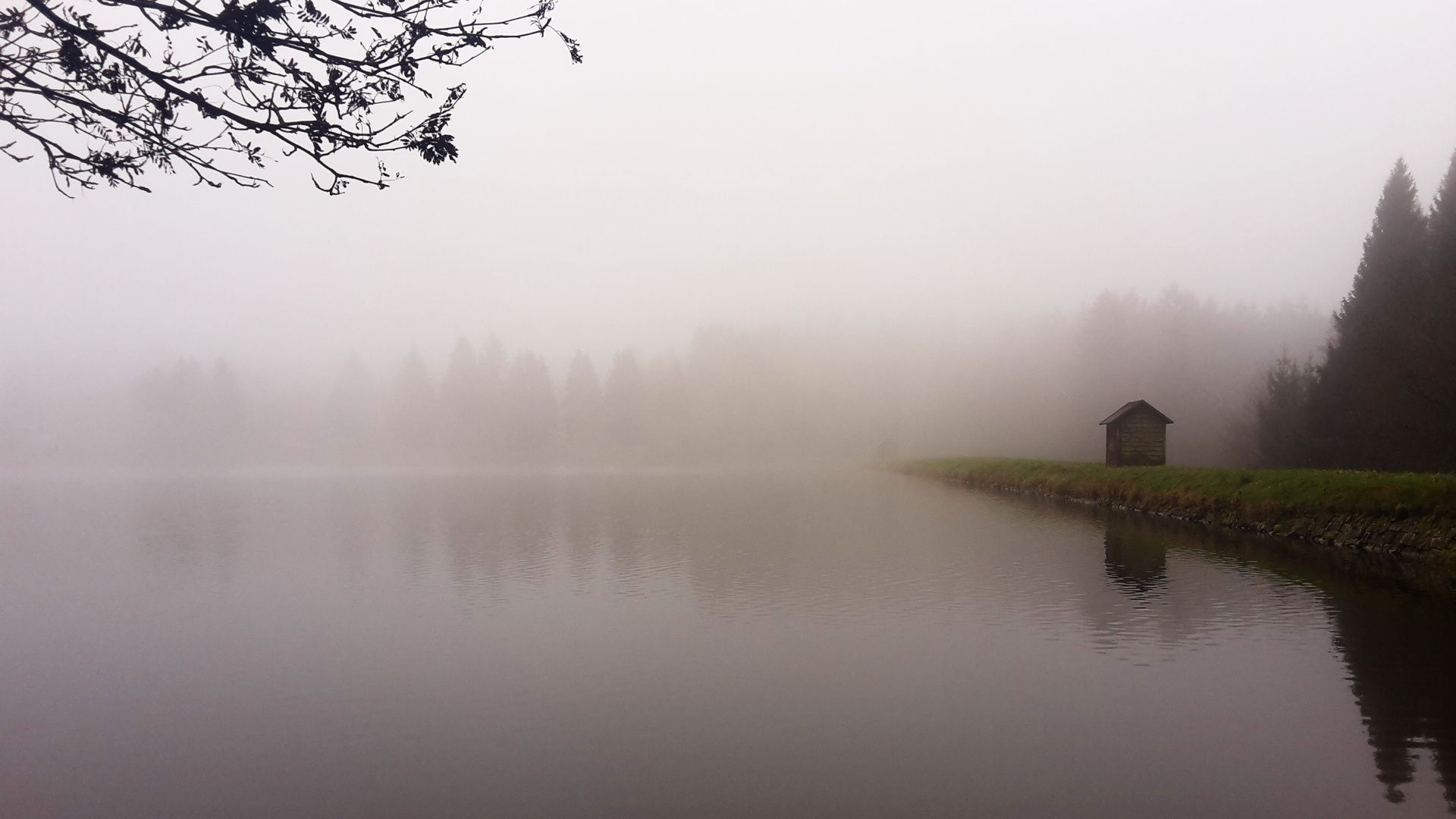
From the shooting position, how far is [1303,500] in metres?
29.0

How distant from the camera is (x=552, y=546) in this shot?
27141mm

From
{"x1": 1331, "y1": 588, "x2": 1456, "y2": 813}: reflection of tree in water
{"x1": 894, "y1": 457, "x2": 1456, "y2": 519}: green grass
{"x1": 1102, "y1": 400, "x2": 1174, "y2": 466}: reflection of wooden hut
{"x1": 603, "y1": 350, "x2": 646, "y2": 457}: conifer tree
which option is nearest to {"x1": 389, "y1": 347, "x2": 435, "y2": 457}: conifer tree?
{"x1": 603, "y1": 350, "x2": 646, "y2": 457}: conifer tree

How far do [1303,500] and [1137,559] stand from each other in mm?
9131

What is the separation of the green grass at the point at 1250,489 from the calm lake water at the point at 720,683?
3136 millimetres

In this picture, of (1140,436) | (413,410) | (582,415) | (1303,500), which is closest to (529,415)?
(582,415)

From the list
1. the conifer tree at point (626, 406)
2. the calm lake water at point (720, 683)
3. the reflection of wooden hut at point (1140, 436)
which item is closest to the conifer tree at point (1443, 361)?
the reflection of wooden hut at point (1140, 436)

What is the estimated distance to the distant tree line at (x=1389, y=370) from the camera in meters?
38.5

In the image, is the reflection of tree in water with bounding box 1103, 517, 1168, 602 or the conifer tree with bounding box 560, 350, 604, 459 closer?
the reflection of tree in water with bounding box 1103, 517, 1168, 602

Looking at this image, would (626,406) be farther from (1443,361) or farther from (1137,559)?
(1137,559)

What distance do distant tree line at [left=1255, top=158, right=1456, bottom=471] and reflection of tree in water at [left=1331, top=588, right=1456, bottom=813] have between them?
26079 mm

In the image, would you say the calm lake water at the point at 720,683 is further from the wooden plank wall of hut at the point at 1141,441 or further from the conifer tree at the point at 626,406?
the conifer tree at the point at 626,406

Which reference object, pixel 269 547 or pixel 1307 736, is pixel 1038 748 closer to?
pixel 1307 736

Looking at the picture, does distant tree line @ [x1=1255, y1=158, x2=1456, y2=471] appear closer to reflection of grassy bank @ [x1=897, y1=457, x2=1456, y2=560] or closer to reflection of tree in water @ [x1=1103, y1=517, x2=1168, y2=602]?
reflection of grassy bank @ [x1=897, y1=457, x2=1456, y2=560]

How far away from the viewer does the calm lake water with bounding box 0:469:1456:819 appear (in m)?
8.69
